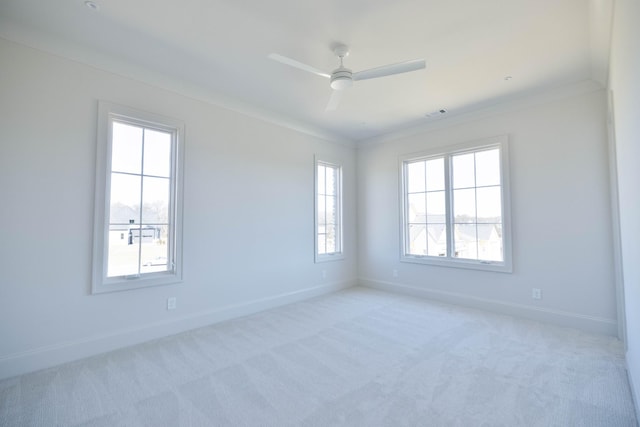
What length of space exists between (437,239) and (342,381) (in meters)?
3.13

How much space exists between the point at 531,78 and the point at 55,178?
495 cm

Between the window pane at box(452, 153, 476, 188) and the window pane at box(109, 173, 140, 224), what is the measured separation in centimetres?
430

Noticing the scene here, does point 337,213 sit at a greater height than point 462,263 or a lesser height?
greater

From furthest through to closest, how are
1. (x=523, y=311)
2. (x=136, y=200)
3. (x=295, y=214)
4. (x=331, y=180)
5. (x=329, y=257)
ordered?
(x=331, y=180)
(x=329, y=257)
(x=295, y=214)
(x=523, y=311)
(x=136, y=200)

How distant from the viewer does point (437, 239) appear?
189 inches

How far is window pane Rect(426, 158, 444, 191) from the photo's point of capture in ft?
15.6

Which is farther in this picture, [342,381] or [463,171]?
[463,171]

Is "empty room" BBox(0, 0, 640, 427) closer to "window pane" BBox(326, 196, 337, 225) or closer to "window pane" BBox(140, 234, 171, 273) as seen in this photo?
"window pane" BBox(140, 234, 171, 273)

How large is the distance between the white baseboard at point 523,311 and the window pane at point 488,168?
1.66 meters

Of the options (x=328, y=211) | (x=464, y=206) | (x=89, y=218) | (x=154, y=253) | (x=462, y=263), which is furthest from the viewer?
(x=328, y=211)

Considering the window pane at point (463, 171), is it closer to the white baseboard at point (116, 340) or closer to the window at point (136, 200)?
the white baseboard at point (116, 340)

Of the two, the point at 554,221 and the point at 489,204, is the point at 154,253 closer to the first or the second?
the point at 489,204

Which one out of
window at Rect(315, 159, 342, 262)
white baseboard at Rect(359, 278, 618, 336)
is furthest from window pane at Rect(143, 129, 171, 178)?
white baseboard at Rect(359, 278, 618, 336)

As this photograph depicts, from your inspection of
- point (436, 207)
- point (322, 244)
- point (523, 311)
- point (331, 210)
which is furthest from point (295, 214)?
point (523, 311)
